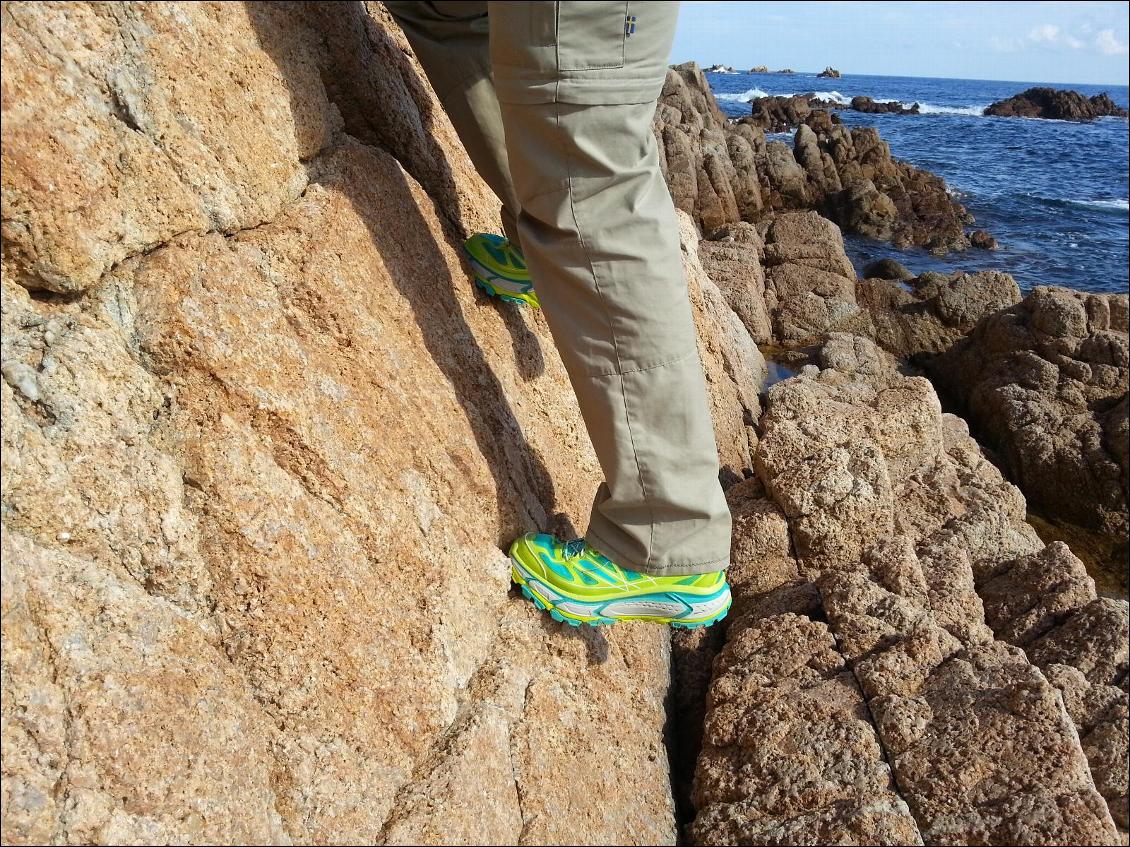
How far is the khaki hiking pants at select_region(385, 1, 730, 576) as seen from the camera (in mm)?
2391

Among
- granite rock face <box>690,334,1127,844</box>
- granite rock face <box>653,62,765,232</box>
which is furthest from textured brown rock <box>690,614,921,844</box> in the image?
granite rock face <box>653,62,765,232</box>

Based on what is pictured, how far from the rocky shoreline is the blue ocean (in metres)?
17.5

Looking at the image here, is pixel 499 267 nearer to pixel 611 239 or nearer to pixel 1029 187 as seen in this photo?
pixel 611 239

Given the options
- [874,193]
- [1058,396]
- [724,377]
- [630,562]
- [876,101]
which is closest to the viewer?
[630,562]

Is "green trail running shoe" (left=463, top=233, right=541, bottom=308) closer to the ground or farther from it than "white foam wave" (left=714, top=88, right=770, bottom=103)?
farther from it

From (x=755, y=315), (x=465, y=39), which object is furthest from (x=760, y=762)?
(x=755, y=315)

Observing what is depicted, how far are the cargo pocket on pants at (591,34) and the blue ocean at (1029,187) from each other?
18786 mm

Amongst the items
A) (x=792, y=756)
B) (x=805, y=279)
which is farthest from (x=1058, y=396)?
(x=792, y=756)

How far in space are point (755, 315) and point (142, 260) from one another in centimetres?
1111

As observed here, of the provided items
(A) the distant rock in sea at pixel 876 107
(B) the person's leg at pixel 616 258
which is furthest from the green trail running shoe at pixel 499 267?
(A) the distant rock in sea at pixel 876 107

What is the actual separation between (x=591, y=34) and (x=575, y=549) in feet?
5.50

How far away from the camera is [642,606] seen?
308 centimetres

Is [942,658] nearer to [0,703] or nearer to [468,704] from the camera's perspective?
[468,704]

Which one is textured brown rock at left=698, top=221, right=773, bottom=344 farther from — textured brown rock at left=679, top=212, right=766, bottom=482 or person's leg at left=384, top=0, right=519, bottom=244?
person's leg at left=384, top=0, right=519, bottom=244
